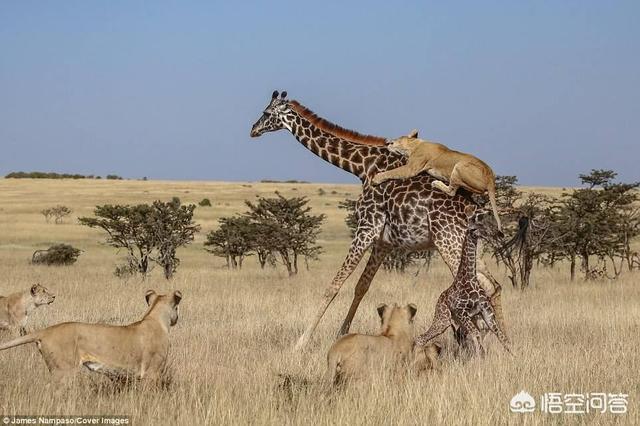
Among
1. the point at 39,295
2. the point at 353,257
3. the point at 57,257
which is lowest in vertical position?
the point at 57,257

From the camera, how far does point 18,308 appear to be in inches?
416

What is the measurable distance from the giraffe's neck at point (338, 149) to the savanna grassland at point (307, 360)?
6.25 feet

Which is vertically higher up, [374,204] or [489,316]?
[374,204]

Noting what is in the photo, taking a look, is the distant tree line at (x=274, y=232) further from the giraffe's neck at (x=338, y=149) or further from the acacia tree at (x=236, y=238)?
the giraffe's neck at (x=338, y=149)

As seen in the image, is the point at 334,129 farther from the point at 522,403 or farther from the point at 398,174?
the point at 522,403

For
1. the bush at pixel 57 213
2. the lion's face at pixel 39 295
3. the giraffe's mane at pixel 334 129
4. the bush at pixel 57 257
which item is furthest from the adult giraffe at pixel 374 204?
the bush at pixel 57 213

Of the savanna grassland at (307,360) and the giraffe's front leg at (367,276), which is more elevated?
the giraffe's front leg at (367,276)

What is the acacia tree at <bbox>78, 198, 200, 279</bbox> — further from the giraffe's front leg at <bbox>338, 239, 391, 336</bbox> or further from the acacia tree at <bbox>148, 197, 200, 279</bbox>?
the giraffe's front leg at <bbox>338, 239, 391, 336</bbox>

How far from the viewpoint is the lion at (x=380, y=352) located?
6.52m

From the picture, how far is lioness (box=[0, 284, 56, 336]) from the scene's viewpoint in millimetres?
10500

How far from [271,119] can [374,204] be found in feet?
6.31

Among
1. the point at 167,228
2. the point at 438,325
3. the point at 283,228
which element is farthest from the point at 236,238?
the point at 438,325

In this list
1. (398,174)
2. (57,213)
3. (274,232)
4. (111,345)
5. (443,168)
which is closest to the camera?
(111,345)

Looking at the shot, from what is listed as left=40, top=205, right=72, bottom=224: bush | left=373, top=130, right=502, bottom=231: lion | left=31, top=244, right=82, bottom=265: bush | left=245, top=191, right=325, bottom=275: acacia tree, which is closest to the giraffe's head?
left=373, top=130, right=502, bottom=231: lion
